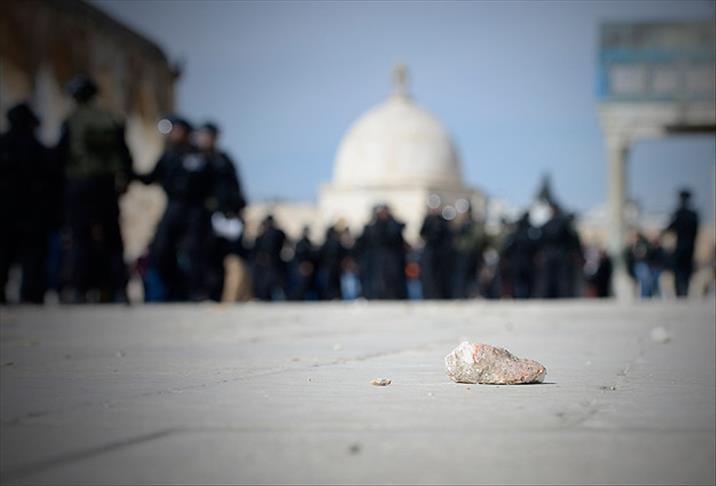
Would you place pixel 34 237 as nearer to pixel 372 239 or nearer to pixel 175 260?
pixel 175 260

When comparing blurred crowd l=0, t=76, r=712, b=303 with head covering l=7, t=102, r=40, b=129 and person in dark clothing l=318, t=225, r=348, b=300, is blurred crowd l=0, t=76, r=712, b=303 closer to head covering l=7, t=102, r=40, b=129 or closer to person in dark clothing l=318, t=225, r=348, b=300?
head covering l=7, t=102, r=40, b=129

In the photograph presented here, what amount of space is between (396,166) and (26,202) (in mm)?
83761

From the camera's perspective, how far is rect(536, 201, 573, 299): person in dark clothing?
19.4 metres

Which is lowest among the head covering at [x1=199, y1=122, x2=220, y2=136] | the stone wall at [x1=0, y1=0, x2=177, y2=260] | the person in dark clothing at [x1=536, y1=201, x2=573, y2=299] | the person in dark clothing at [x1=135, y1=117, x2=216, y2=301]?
the person in dark clothing at [x1=536, y1=201, x2=573, y2=299]

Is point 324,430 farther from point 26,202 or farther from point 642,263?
point 642,263

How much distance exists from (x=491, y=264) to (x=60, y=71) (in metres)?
14.7

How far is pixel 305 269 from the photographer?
22.2m

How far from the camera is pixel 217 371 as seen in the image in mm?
3990

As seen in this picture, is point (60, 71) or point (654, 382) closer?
point (654, 382)

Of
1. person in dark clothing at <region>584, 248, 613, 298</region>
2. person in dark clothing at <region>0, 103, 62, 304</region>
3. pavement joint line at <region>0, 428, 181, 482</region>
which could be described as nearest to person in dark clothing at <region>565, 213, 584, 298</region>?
person in dark clothing at <region>584, 248, 613, 298</region>

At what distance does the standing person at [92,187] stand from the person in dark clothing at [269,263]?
9.46 m

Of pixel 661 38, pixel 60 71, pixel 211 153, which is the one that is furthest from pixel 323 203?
pixel 211 153

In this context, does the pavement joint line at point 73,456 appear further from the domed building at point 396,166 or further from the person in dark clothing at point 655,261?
the domed building at point 396,166

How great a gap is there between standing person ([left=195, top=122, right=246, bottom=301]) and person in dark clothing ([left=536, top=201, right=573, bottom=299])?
8751 mm
